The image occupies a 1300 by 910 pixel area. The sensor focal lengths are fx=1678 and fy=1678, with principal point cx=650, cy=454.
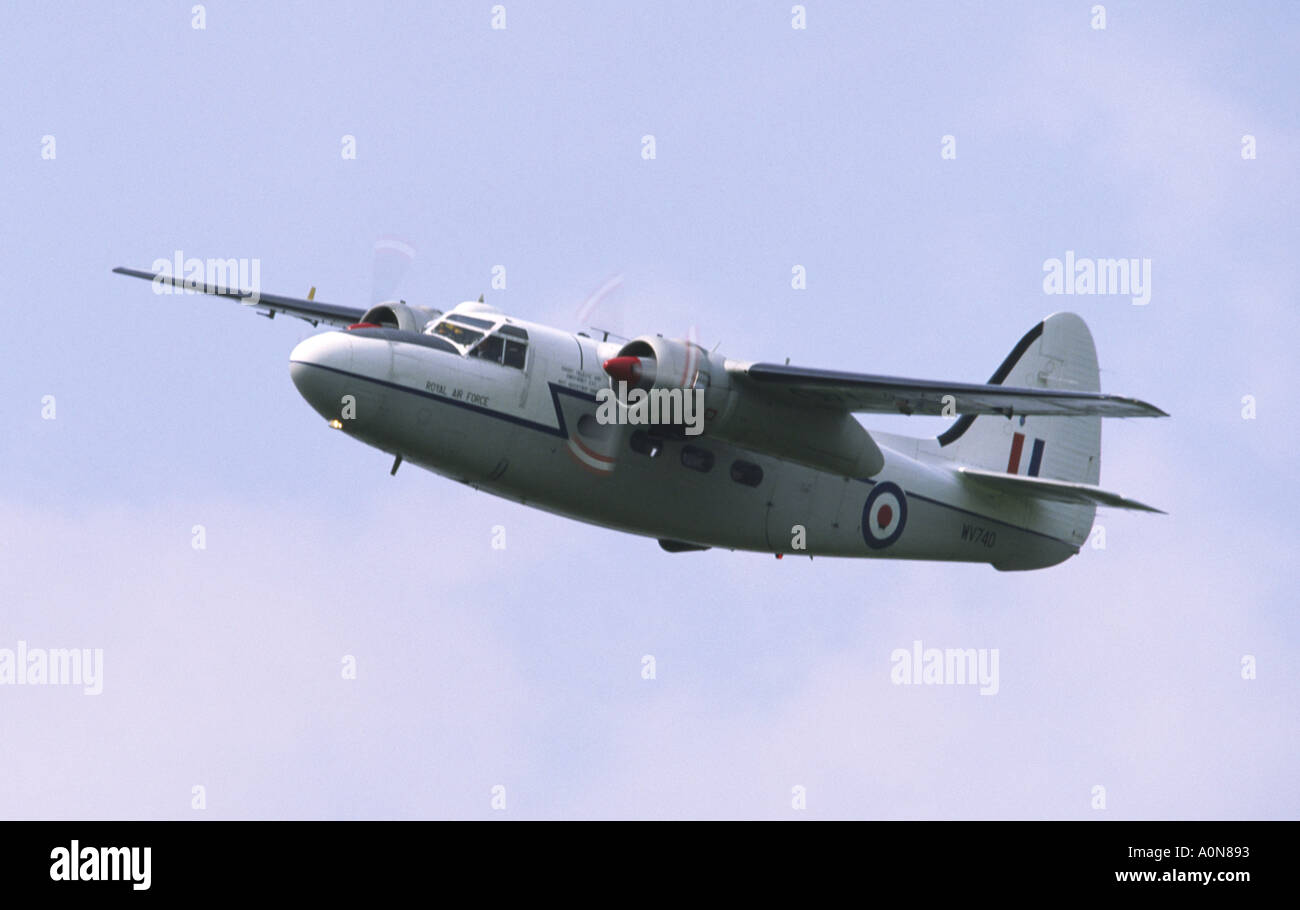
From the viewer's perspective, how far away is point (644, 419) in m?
20.6

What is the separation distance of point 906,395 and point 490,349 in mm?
5228

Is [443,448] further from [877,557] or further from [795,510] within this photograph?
[877,557]

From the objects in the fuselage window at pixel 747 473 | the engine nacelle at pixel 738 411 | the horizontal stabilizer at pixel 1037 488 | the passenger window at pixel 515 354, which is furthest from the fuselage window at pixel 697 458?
the horizontal stabilizer at pixel 1037 488

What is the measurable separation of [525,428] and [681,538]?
3022 millimetres

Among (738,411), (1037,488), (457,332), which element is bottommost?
(1037,488)

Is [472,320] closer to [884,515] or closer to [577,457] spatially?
[577,457]

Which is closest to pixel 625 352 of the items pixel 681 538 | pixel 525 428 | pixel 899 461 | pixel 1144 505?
pixel 525 428

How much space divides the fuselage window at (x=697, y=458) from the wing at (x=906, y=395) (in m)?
1.49

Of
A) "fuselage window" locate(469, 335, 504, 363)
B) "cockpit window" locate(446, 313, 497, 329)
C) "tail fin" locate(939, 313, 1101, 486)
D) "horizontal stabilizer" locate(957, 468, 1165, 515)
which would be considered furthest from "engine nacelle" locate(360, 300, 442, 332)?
"tail fin" locate(939, 313, 1101, 486)

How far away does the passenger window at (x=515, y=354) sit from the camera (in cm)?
2078

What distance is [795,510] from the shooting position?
76.1 ft

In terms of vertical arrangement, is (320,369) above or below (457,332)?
below

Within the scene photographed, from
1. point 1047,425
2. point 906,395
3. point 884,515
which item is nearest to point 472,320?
point 906,395

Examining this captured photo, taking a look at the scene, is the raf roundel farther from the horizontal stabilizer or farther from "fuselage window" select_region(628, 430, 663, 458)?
"fuselage window" select_region(628, 430, 663, 458)
